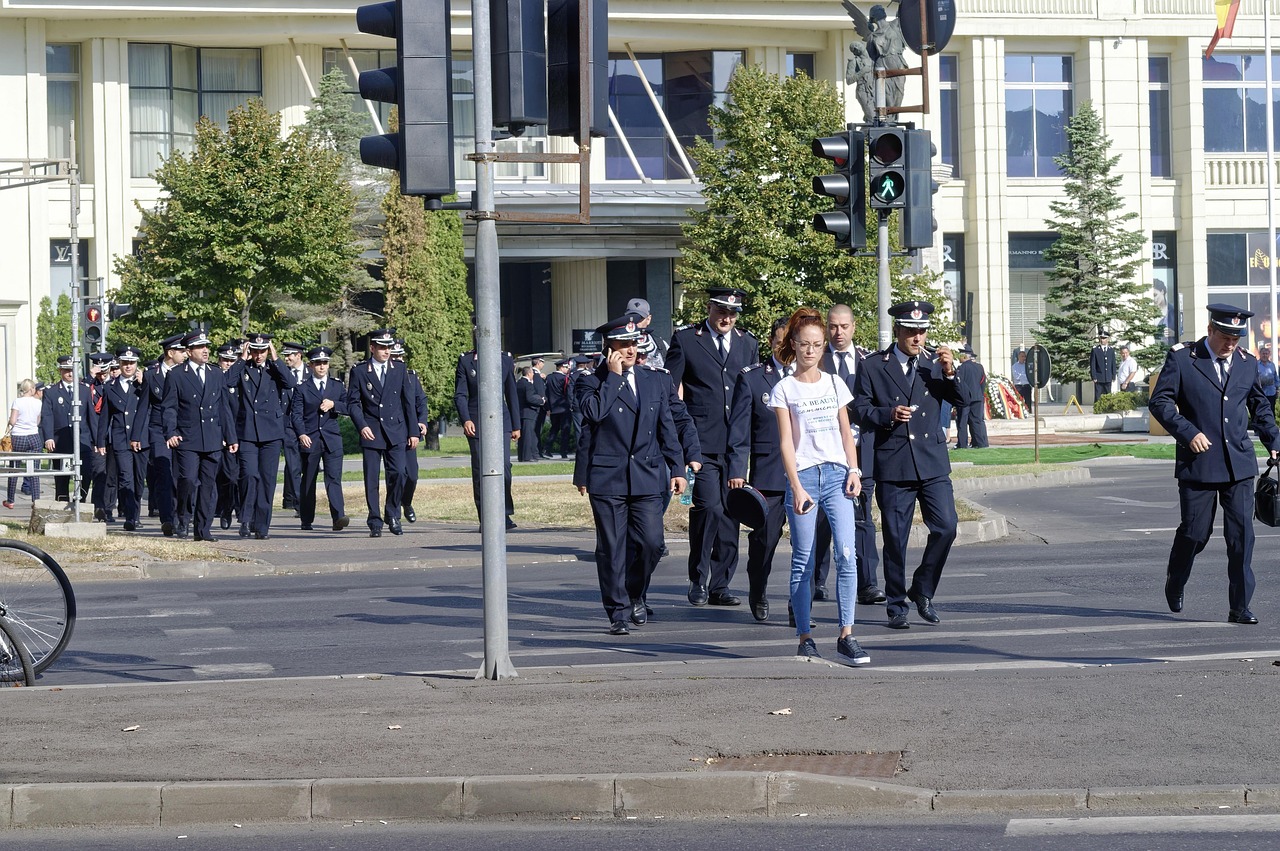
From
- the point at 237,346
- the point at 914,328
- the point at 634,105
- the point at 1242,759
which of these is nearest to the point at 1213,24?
the point at 634,105

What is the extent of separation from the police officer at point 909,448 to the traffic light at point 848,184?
314 centimetres

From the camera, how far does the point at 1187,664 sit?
30.3 ft

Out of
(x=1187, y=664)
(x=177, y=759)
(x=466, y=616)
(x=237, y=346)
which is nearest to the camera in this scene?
(x=177, y=759)

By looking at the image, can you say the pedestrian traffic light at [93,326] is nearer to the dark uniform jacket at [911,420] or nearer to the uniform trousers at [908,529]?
the dark uniform jacket at [911,420]

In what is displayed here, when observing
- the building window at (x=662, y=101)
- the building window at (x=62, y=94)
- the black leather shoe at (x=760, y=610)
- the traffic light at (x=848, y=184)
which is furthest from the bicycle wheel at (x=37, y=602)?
the building window at (x=662, y=101)

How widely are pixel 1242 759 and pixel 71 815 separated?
4288 mm

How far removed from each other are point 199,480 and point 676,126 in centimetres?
3251

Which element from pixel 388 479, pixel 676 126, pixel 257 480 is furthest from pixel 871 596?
pixel 676 126

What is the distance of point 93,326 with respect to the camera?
32594 millimetres

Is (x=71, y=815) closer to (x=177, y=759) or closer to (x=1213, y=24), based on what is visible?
(x=177, y=759)

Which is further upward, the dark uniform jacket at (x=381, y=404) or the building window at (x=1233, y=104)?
the building window at (x=1233, y=104)

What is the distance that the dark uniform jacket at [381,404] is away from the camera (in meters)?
19.2

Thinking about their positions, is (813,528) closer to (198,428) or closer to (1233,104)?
(198,428)

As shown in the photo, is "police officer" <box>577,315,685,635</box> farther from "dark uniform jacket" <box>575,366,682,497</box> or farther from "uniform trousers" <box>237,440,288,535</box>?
"uniform trousers" <box>237,440,288,535</box>
